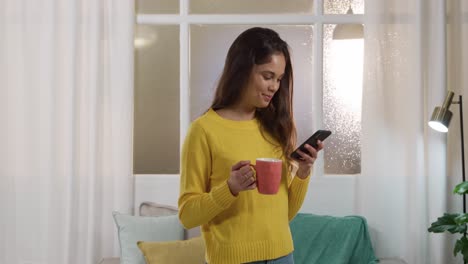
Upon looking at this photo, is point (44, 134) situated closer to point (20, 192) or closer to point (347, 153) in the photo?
point (20, 192)

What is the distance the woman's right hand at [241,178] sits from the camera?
1.26 meters

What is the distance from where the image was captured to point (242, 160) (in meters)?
1.37

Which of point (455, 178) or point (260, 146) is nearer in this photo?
point (260, 146)

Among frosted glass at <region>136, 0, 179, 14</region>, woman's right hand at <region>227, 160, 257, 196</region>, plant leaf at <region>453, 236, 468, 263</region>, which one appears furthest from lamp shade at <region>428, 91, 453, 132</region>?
woman's right hand at <region>227, 160, 257, 196</region>

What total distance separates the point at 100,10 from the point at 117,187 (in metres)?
0.92

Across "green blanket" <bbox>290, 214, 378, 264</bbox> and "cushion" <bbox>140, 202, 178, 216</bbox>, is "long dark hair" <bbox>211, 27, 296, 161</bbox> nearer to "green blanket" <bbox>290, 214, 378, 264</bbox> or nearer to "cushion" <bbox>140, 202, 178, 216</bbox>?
"green blanket" <bbox>290, 214, 378, 264</bbox>

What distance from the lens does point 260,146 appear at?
1.43 metres

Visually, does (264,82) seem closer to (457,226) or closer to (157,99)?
(457,226)

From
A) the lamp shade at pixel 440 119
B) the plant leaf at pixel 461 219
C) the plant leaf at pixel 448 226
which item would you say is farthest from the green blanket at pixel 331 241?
the lamp shade at pixel 440 119

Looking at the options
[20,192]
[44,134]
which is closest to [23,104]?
[44,134]

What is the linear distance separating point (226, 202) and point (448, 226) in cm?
174

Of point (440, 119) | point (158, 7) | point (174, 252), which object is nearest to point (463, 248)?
point (440, 119)

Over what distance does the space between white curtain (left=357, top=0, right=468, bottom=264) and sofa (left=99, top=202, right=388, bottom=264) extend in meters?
0.20

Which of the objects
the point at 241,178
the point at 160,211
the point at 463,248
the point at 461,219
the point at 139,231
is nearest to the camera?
the point at 241,178
